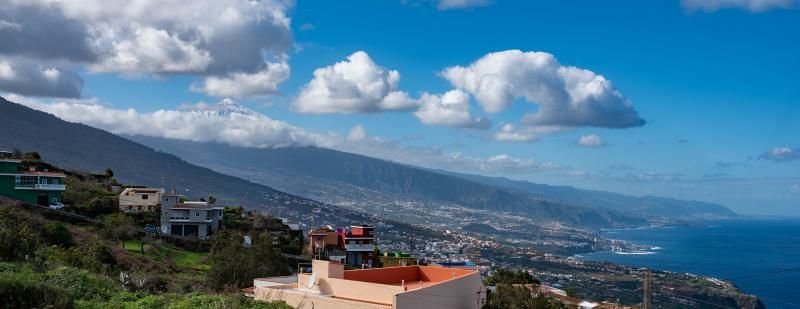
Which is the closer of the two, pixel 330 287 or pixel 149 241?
pixel 330 287

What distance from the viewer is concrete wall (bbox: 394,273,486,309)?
596 inches

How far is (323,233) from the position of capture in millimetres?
42875

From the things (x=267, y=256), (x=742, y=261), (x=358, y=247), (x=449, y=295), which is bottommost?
(x=742, y=261)

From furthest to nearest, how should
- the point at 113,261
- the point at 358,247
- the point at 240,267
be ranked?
1. the point at 358,247
2. the point at 113,261
3. the point at 240,267

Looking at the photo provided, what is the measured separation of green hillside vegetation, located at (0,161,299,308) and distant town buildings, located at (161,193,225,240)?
3.44 ft

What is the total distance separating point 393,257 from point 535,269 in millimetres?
33816

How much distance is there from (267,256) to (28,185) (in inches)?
681

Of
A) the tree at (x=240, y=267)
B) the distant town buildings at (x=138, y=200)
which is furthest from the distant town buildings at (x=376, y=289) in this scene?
the distant town buildings at (x=138, y=200)

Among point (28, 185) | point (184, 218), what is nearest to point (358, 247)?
point (184, 218)

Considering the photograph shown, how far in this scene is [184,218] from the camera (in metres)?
40.4

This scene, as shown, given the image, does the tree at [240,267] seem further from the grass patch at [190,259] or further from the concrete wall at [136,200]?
the concrete wall at [136,200]

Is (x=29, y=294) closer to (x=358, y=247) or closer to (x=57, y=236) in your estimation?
(x=57, y=236)

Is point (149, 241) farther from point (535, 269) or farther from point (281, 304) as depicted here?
point (535, 269)

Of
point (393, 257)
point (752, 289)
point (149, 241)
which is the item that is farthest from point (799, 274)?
point (149, 241)
